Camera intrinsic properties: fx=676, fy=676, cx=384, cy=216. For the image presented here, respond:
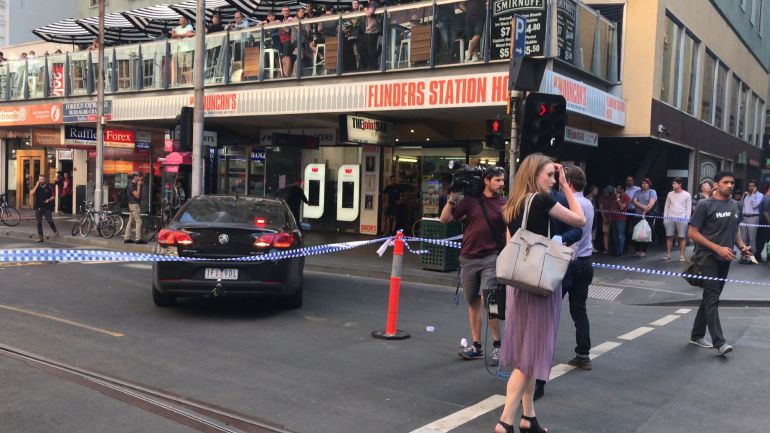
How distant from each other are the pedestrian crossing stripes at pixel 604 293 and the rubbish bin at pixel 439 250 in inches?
101

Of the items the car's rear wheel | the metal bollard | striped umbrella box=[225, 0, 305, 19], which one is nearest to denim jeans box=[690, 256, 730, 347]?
the metal bollard

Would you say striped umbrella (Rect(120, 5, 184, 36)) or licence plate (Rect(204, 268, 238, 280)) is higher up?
striped umbrella (Rect(120, 5, 184, 36))

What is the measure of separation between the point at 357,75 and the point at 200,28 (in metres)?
3.75

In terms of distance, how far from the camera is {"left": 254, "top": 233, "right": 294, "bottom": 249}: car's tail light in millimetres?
8221

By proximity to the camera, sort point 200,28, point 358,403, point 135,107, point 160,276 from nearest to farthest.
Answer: point 358,403, point 160,276, point 200,28, point 135,107

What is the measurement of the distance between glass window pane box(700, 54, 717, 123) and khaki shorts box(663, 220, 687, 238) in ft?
27.8

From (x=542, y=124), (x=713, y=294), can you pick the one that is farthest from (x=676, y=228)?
(x=713, y=294)

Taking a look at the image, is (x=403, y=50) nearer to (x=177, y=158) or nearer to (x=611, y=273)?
(x=611, y=273)

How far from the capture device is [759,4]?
3092 centimetres

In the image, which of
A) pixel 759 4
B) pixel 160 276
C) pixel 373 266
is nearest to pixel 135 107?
pixel 373 266

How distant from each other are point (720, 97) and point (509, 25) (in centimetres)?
1479

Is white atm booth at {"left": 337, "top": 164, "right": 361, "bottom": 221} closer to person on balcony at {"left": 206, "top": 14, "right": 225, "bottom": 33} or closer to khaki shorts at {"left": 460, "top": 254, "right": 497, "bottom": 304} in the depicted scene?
person on balcony at {"left": 206, "top": 14, "right": 225, "bottom": 33}

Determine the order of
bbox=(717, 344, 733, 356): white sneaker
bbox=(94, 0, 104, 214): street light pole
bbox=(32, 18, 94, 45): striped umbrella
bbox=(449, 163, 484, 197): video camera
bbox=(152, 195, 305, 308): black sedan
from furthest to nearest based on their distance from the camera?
bbox=(32, 18, 94, 45): striped umbrella
bbox=(94, 0, 104, 214): street light pole
bbox=(152, 195, 305, 308): black sedan
bbox=(717, 344, 733, 356): white sneaker
bbox=(449, 163, 484, 197): video camera

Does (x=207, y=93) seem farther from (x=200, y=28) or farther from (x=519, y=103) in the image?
(x=519, y=103)
